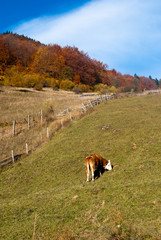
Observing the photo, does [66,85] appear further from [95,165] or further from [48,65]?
[95,165]

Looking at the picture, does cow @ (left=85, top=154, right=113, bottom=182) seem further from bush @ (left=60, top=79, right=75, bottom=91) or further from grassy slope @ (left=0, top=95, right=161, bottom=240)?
bush @ (left=60, top=79, right=75, bottom=91)

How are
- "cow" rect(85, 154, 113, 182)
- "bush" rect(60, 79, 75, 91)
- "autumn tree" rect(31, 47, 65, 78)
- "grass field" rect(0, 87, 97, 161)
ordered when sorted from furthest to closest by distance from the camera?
"autumn tree" rect(31, 47, 65, 78), "bush" rect(60, 79, 75, 91), "grass field" rect(0, 87, 97, 161), "cow" rect(85, 154, 113, 182)

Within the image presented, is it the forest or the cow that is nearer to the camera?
the cow

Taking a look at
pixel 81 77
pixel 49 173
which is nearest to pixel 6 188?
pixel 49 173

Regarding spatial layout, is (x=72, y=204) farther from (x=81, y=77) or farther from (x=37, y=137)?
(x=81, y=77)

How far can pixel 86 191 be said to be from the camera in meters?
10.8

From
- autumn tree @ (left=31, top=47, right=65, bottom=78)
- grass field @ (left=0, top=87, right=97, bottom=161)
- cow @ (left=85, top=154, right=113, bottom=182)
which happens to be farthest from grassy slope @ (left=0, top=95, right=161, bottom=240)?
autumn tree @ (left=31, top=47, right=65, bottom=78)

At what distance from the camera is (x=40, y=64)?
351 feet

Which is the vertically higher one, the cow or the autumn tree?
the autumn tree

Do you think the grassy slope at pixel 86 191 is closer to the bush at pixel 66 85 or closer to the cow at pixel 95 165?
the cow at pixel 95 165

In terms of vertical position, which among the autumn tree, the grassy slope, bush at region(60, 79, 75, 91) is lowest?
the grassy slope

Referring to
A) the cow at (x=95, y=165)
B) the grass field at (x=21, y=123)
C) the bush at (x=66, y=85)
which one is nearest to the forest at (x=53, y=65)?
the bush at (x=66, y=85)

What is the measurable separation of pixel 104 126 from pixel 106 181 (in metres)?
14.0

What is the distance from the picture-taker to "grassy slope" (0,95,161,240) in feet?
23.9
